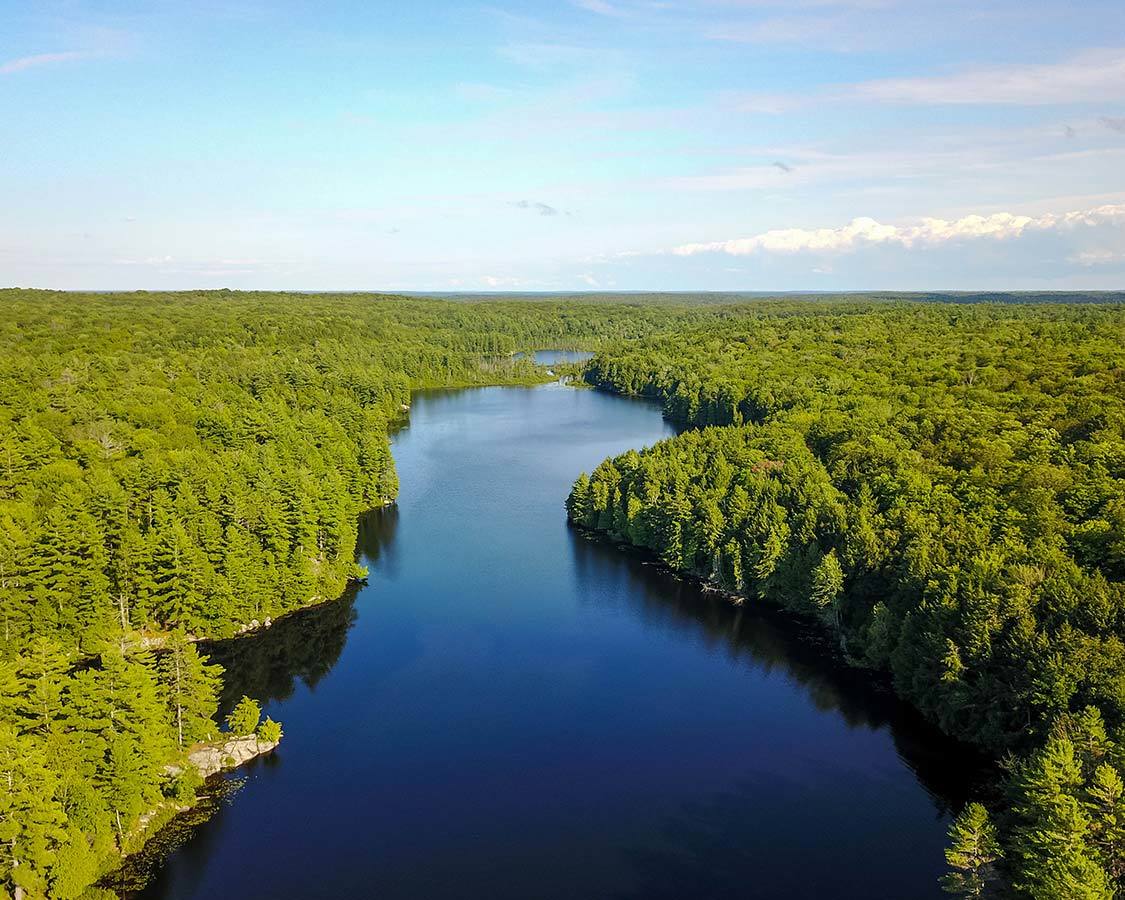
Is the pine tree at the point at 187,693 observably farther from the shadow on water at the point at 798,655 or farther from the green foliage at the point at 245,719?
the shadow on water at the point at 798,655

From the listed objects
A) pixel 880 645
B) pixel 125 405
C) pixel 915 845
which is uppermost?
pixel 125 405

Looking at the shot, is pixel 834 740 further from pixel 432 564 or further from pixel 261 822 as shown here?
pixel 432 564

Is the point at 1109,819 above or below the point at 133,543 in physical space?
below

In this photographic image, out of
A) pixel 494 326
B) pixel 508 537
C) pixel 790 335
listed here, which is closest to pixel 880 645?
pixel 508 537

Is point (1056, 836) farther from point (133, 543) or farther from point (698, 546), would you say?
point (133, 543)

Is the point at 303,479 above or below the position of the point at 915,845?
above

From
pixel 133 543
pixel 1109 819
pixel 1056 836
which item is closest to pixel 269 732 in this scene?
pixel 133 543
